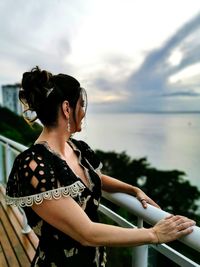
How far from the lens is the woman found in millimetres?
830

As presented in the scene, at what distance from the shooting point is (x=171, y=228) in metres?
0.82

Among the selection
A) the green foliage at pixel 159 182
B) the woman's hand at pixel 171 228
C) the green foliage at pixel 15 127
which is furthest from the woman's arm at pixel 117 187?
the green foliage at pixel 159 182

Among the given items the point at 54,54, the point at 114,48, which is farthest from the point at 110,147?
the point at 54,54

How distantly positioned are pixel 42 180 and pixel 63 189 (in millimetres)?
69

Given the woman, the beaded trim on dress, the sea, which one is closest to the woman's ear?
the woman

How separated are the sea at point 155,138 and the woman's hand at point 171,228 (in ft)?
68.3

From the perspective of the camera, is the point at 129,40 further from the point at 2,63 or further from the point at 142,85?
the point at 2,63

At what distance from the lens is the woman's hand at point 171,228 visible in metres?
0.80

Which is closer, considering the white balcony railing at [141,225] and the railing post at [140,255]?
the white balcony railing at [141,225]

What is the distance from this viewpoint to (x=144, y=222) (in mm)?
1019

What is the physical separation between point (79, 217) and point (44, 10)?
1056cm

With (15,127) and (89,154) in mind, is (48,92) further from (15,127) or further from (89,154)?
(15,127)

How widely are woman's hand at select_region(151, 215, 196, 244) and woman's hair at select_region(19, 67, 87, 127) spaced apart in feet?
1.55

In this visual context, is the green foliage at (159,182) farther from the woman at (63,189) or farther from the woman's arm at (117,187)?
the woman at (63,189)
